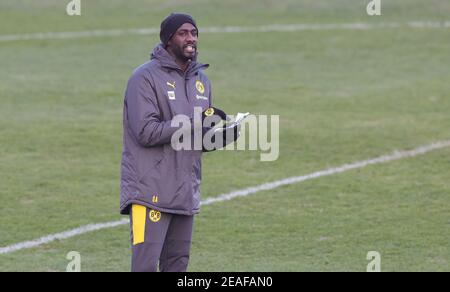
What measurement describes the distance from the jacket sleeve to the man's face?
29 centimetres

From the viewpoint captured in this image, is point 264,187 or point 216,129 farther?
point 264,187

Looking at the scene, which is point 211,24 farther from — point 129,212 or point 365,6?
point 129,212

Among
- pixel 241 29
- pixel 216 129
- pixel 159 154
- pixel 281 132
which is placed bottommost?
pixel 281 132

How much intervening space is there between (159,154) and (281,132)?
290 inches

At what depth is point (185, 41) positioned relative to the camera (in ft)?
23.8

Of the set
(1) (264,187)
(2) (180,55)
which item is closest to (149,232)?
(2) (180,55)

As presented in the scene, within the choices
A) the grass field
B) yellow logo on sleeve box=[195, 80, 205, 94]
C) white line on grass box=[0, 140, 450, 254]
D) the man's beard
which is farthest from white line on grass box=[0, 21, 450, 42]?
the man's beard

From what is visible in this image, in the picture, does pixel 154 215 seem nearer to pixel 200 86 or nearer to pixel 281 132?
pixel 200 86

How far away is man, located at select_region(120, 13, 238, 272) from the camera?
23.6 ft

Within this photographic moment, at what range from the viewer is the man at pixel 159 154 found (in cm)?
720

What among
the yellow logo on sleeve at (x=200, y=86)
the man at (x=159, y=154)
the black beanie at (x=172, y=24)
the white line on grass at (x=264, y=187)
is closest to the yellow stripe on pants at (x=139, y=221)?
the man at (x=159, y=154)

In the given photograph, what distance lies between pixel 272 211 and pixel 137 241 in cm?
405

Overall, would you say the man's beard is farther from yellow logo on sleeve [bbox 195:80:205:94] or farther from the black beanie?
yellow logo on sleeve [bbox 195:80:205:94]

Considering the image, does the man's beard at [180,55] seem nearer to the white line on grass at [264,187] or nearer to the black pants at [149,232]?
the black pants at [149,232]
